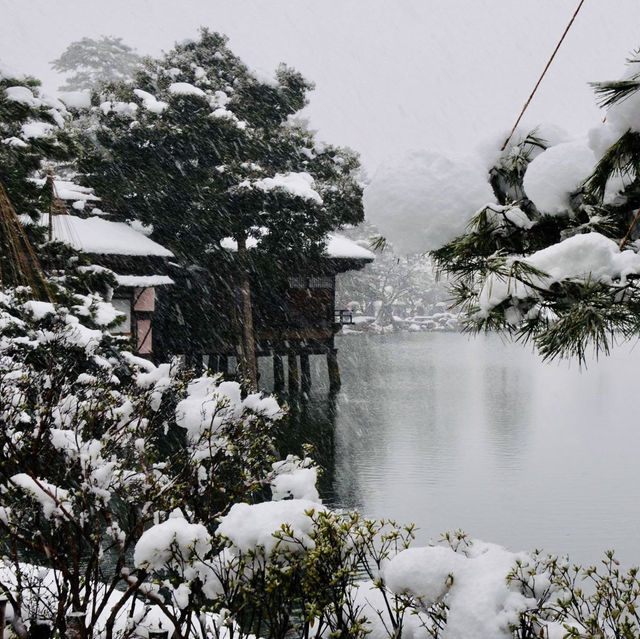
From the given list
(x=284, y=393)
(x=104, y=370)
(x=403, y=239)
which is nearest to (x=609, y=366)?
(x=284, y=393)

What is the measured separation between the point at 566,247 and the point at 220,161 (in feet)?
45.0

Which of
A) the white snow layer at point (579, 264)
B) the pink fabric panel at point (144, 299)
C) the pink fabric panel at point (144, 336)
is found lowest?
the pink fabric panel at point (144, 336)

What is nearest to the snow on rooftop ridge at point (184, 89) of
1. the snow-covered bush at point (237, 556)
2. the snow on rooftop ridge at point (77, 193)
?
the snow on rooftop ridge at point (77, 193)

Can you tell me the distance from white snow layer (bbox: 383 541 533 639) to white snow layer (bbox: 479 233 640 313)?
2.89 ft

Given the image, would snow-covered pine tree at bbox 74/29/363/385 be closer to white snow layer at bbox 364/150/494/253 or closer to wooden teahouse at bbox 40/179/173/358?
wooden teahouse at bbox 40/179/173/358

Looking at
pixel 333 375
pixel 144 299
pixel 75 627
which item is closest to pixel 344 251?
pixel 333 375

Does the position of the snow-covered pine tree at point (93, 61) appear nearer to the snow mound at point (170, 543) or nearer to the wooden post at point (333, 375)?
the wooden post at point (333, 375)

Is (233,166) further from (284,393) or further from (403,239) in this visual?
(403,239)

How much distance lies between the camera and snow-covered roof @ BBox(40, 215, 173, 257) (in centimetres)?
1403

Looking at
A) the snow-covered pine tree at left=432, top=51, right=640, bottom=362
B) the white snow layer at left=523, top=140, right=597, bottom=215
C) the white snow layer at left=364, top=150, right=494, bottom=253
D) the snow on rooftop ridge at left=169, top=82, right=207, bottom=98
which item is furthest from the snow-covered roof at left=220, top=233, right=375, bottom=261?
the white snow layer at left=523, top=140, right=597, bottom=215

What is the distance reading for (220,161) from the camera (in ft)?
50.1

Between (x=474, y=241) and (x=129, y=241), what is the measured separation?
13210mm

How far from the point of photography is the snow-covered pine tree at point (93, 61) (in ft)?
120

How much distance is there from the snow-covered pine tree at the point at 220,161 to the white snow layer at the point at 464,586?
12461mm
